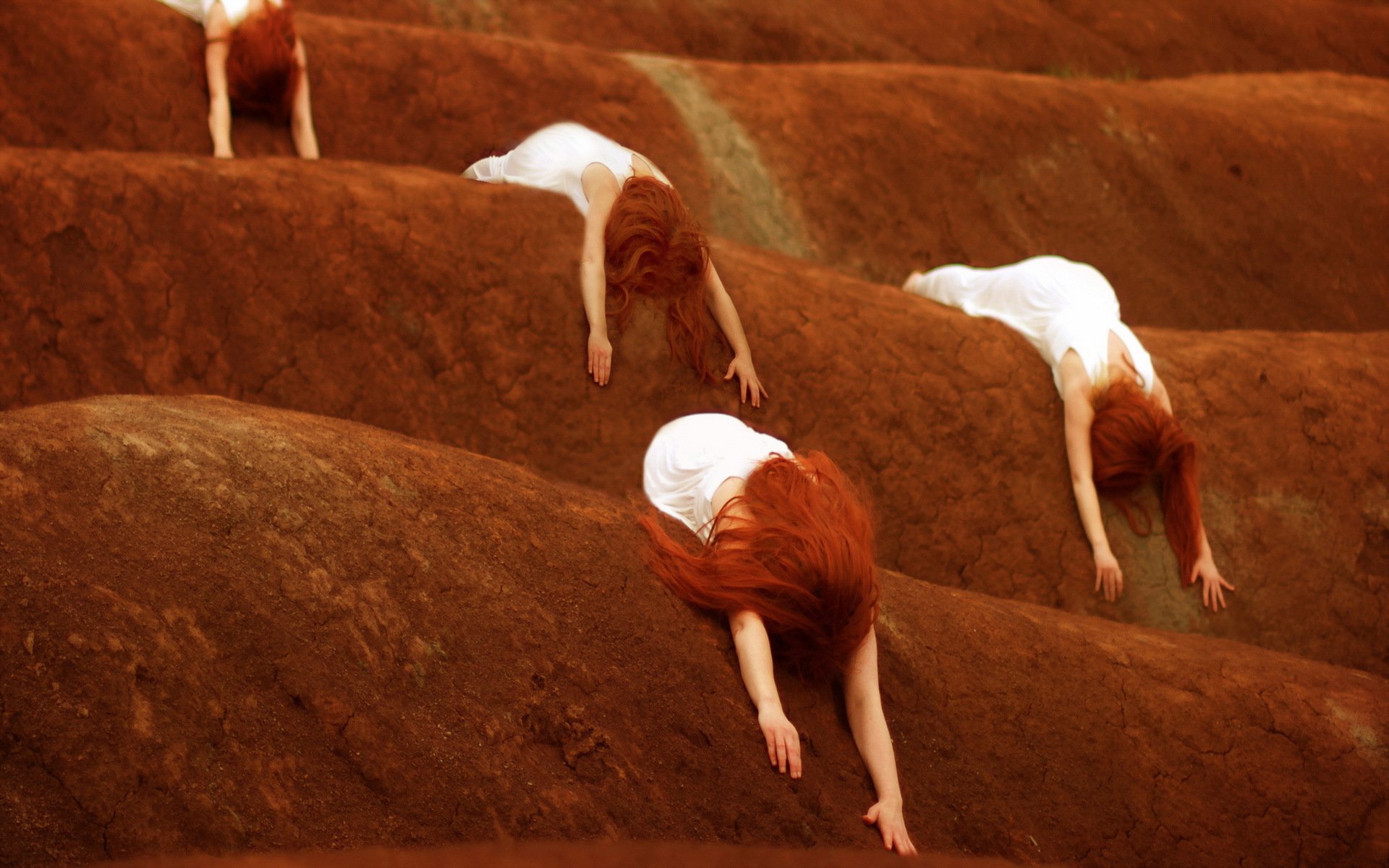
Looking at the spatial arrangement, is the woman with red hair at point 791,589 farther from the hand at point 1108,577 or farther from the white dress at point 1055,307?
the white dress at point 1055,307

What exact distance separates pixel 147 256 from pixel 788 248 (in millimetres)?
3043

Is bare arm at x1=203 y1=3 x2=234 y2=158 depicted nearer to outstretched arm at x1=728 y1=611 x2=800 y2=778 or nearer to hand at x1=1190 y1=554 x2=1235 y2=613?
outstretched arm at x1=728 y1=611 x2=800 y2=778

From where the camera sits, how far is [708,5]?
28.6ft

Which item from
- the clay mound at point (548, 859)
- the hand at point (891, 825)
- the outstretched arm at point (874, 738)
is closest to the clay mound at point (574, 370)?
the outstretched arm at point (874, 738)

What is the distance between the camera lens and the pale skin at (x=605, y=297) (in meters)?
4.33

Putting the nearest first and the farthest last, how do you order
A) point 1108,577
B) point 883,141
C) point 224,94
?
point 1108,577 < point 224,94 < point 883,141

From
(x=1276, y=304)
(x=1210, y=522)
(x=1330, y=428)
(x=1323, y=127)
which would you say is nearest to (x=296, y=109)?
(x=1210, y=522)

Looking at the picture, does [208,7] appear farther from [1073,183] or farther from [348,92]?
[1073,183]

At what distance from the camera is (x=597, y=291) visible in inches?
171

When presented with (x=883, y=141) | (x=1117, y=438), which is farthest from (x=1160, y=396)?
(x=883, y=141)

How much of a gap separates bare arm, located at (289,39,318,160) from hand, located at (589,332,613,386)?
1884mm

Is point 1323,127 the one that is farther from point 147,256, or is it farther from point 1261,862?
point 147,256

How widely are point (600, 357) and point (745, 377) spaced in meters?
0.50

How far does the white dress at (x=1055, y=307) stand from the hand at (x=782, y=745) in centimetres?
237
